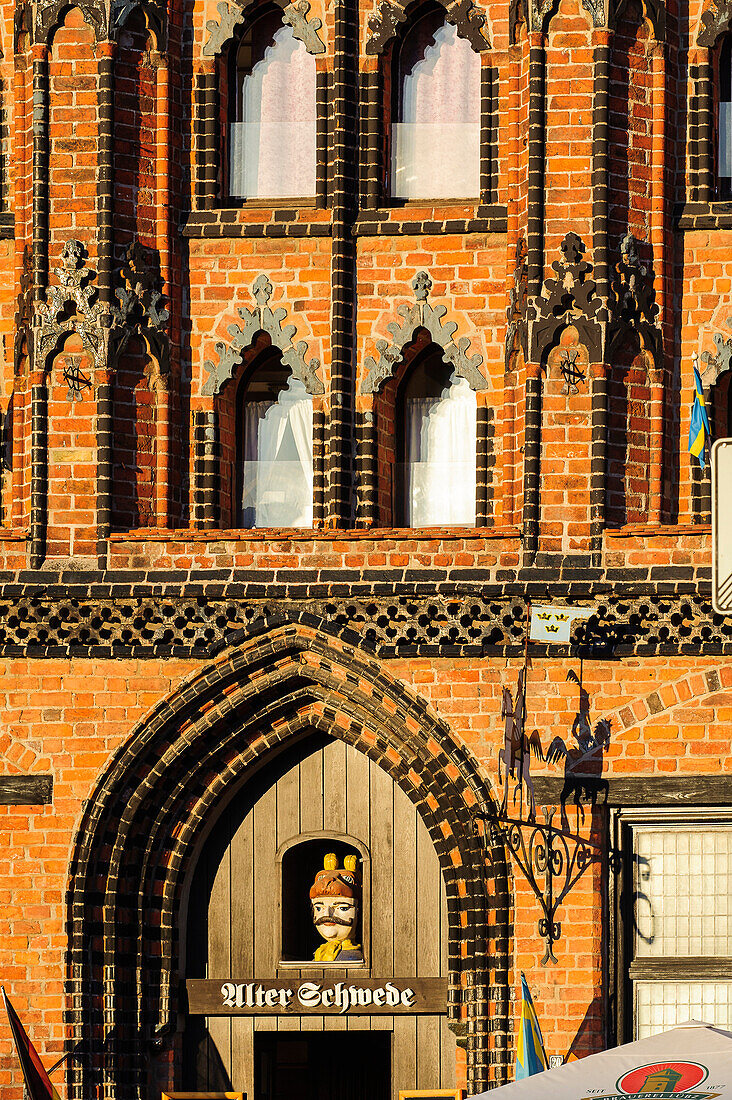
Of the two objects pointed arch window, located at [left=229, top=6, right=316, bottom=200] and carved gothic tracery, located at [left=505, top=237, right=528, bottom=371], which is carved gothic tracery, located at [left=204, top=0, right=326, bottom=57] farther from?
carved gothic tracery, located at [left=505, top=237, right=528, bottom=371]

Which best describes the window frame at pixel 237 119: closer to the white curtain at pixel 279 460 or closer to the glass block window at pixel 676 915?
the white curtain at pixel 279 460

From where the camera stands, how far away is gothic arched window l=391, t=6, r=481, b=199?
1585 cm

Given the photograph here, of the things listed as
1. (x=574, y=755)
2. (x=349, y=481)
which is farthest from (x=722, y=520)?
(x=349, y=481)

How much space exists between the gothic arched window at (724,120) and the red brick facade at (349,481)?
191 mm

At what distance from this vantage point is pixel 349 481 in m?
15.5

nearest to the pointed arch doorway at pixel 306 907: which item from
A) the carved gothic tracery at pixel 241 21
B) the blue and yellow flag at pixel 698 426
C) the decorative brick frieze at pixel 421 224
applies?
the blue and yellow flag at pixel 698 426

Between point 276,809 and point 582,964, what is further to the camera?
point 276,809

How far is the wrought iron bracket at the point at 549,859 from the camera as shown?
1468 cm

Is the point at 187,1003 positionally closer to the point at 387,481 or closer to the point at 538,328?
the point at 387,481

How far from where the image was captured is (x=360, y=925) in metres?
15.5

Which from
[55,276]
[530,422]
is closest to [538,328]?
[530,422]

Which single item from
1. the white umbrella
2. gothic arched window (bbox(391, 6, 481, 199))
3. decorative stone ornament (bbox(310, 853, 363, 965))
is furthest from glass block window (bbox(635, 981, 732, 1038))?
gothic arched window (bbox(391, 6, 481, 199))

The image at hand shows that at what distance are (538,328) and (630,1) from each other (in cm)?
266

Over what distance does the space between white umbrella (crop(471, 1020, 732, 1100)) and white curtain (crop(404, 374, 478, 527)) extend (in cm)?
603
